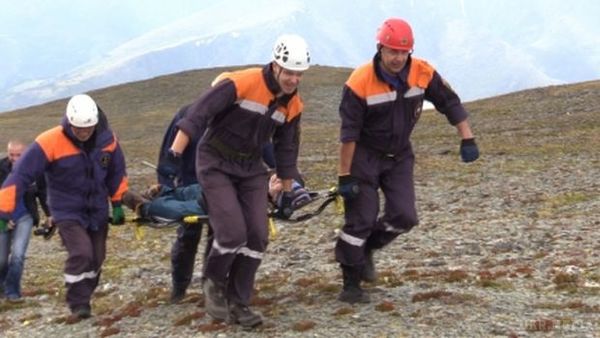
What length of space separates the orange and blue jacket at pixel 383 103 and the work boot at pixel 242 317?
2625 millimetres

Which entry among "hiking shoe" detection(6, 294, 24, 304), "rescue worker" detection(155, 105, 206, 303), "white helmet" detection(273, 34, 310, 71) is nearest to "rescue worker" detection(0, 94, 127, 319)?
"rescue worker" detection(155, 105, 206, 303)

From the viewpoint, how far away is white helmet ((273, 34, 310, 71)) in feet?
32.2

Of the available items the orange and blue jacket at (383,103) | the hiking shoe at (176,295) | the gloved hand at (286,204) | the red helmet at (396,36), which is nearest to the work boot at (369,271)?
the gloved hand at (286,204)

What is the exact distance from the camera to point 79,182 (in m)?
11.5

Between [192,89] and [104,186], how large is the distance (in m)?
80.5

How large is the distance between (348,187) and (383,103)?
4.03 feet

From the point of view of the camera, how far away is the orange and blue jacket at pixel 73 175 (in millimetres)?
11117

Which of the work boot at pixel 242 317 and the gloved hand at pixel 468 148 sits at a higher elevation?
the gloved hand at pixel 468 148

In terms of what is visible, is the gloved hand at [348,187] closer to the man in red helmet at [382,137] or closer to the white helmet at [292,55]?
the man in red helmet at [382,137]

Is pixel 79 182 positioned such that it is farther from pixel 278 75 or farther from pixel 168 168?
pixel 278 75

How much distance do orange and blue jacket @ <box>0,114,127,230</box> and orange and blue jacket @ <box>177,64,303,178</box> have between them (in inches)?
74.1

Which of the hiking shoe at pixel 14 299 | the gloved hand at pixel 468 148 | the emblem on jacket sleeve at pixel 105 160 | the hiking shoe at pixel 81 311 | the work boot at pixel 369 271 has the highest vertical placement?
the emblem on jacket sleeve at pixel 105 160

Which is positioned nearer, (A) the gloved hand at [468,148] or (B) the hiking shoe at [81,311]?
(A) the gloved hand at [468,148]

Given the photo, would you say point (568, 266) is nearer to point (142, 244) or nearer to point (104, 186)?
point (104, 186)
